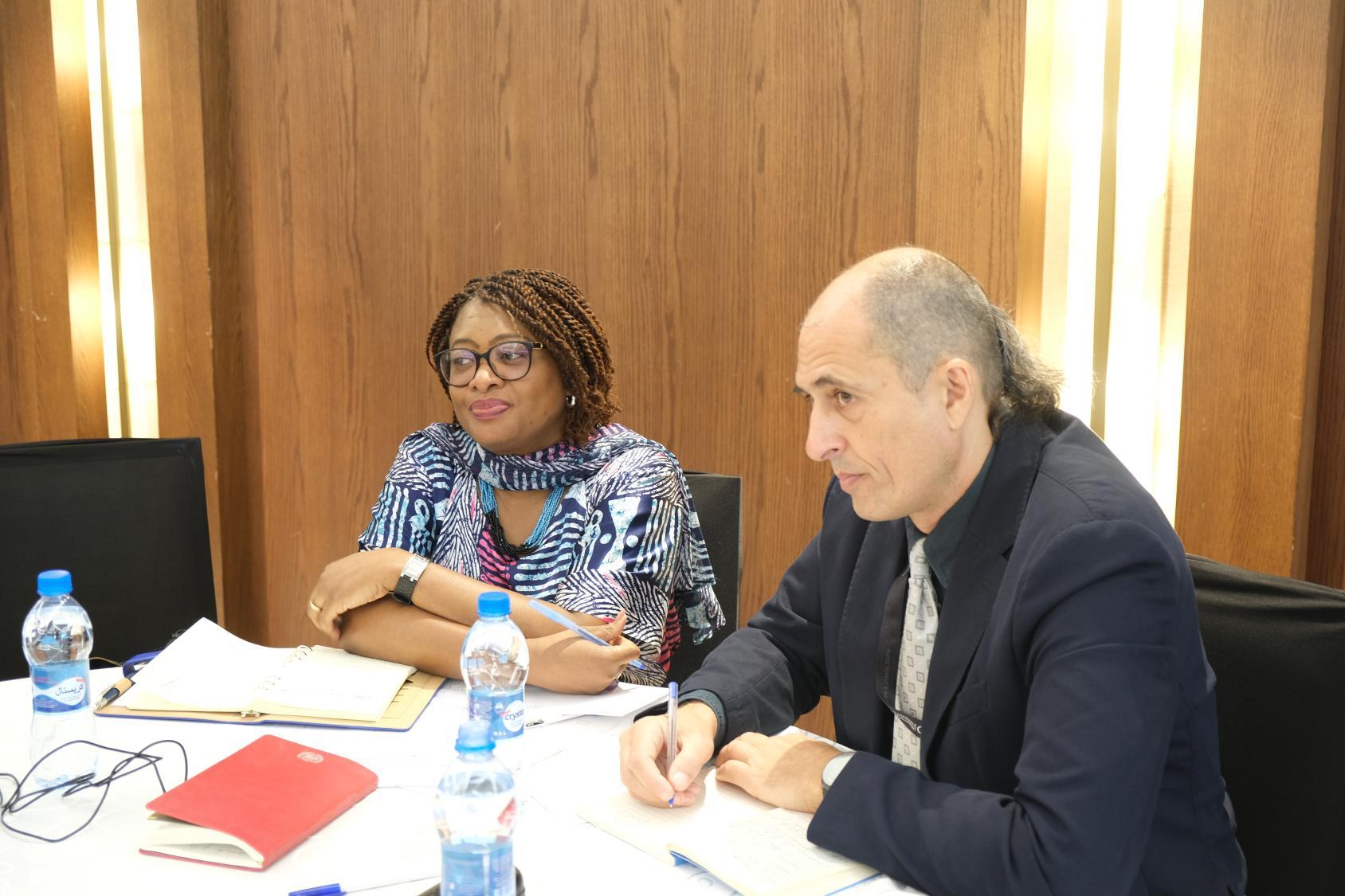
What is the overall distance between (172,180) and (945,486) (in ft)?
10.6

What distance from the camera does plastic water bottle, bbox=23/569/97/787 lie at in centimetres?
138

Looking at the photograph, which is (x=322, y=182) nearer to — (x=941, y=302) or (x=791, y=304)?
(x=791, y=304)

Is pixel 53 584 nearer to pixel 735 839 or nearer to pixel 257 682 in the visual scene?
pixel 257 682

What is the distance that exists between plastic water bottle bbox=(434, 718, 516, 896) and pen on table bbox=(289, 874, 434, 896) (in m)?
0.12

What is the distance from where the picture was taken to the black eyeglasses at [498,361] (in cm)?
217

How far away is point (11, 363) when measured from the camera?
14.3 ft

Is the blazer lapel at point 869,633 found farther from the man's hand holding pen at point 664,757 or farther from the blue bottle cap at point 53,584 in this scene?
the blue bottle cap at point 53,584

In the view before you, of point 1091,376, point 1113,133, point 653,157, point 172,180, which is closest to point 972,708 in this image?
point 1091,376

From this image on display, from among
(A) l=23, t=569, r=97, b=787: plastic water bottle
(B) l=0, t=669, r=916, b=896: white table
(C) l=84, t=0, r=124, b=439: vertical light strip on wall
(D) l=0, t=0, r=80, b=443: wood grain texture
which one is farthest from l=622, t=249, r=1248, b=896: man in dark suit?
(D) l=0, t=0, r=80, b=443: wood grain texture

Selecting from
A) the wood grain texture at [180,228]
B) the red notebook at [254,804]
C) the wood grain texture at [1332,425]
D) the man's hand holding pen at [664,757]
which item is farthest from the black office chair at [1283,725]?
the wood grain texture at [180,228]

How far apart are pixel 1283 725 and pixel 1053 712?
15.9 inches

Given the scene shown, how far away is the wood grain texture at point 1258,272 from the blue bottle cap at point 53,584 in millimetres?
2145

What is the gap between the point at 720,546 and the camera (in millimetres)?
2209

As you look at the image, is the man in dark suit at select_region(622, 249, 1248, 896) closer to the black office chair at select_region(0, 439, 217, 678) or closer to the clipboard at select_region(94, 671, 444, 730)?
the clipboard at select_region(94, 671, 444, 730)
